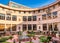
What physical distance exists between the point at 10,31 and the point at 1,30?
10.2 feet

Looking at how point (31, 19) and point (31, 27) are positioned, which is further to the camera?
point (31, 19)

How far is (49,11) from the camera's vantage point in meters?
29.3

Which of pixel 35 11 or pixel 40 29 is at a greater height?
pixel 35 11

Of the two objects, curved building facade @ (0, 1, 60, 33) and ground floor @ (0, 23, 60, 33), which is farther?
curved building facade @ (0, 1, 60, 33)

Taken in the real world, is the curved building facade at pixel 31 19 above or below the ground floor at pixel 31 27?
above

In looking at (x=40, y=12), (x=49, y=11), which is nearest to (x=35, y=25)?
(x=40, y=12)

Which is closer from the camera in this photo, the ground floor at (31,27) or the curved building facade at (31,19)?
the ground floor at (31,27)

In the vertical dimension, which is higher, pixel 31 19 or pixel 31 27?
pixel 31 19

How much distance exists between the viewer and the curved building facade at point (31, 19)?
2738 cm

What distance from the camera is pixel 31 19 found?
3400 centimetres

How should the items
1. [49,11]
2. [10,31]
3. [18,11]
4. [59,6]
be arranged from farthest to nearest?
[18,11]
[10,31]
[49,11]
[59,6]

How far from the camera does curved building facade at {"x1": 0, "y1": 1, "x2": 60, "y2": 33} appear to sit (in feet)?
89.8

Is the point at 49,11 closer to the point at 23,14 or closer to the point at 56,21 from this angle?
the point at 56,21

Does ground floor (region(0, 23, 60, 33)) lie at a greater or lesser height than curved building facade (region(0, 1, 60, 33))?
lesser
